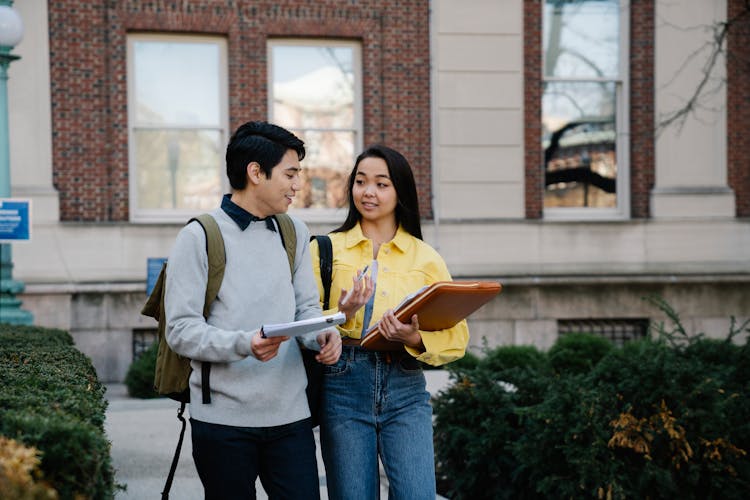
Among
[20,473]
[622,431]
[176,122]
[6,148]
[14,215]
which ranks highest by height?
[176,122]

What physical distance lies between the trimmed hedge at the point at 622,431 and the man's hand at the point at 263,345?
107 inches

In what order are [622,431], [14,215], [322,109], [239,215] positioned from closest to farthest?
1. [239,215]
2. [622,431]
3. [14,215]
4. [322,109]

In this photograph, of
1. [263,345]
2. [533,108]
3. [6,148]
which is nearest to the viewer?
[263,345]

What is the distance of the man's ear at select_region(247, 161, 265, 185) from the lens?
3.69 metres

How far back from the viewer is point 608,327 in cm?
1443

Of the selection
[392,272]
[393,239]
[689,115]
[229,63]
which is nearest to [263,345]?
[392,272]

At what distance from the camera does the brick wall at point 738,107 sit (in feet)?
46.9

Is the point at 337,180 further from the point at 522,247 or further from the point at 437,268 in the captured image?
the point at 437,268

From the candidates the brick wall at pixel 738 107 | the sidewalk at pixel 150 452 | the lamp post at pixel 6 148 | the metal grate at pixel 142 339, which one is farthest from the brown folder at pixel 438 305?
the brick wall at pixel 738 107

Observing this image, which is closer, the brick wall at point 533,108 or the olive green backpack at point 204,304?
the olive green backpack at point 204,304

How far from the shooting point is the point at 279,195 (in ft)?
12.1

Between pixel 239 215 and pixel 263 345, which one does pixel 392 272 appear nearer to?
pixel 239 215

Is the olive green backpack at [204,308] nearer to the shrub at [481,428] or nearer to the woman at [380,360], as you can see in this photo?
the woman at [380,360]

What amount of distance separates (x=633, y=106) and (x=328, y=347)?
1165 centimetres
